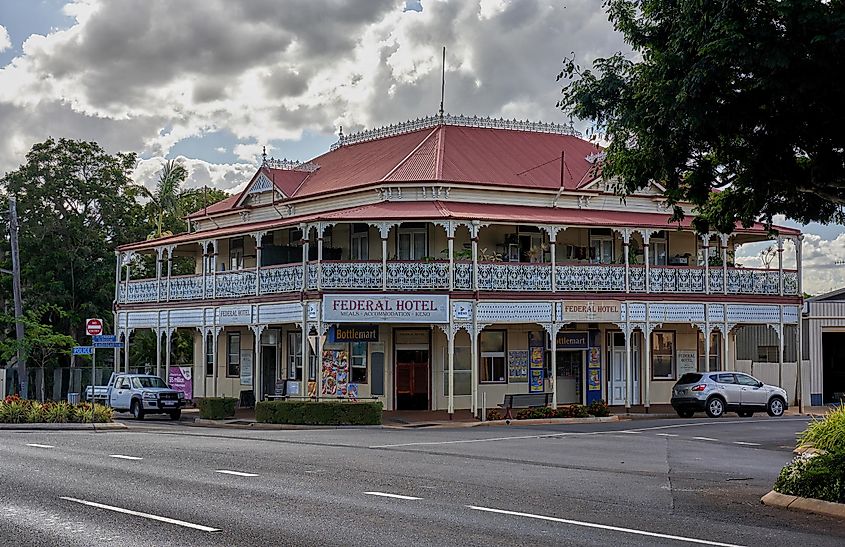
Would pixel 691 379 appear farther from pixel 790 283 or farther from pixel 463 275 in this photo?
pixel 463 275

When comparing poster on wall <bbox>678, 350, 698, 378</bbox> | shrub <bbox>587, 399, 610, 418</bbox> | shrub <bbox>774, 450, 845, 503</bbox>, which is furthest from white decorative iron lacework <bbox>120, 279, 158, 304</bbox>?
shrub <bbox>774, 450, 845, 503</bbox>

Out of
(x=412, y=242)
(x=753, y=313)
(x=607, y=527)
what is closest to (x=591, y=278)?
(x=412, y=242)

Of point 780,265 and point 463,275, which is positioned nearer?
point 463,275

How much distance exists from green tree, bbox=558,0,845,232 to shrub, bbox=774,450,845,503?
440 centimetres

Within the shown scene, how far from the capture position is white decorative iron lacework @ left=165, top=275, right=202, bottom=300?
1622 inches

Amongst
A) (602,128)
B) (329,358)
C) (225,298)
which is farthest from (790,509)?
(225,298)

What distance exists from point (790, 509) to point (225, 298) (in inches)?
1089

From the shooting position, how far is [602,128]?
1816 centimetres

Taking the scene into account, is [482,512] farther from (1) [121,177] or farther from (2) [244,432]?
(1) [121,177]

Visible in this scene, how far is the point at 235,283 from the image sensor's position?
39.1 metres

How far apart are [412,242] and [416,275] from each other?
386 centimetres

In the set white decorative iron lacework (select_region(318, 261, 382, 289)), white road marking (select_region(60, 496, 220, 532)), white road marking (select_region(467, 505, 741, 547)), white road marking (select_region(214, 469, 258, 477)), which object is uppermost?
white decorative iron lacework (select_region(318, 261, 382, 289))

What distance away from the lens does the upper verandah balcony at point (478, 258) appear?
116 feet

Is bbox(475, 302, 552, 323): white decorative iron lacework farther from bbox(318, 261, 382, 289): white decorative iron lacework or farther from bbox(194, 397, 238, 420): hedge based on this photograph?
bbox(194, 397, 238, 420): hedge
